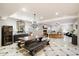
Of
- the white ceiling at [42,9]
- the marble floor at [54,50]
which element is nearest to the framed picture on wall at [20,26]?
the white ceiling at [42,9]

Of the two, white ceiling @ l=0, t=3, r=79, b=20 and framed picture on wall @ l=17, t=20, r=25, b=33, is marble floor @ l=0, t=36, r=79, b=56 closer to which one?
framed picture on wall @ l=17, t=20, r=25, b=33

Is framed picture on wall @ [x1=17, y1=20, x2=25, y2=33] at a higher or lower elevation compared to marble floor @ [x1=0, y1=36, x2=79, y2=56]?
higher

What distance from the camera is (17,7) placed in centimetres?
222

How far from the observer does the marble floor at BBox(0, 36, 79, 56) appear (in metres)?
2.20

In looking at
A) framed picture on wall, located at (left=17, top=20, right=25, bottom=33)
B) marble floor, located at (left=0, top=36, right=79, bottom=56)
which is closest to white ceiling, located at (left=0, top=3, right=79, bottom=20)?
framed picture on wall, located at (left=17, top=20, right=25, bottom=33)

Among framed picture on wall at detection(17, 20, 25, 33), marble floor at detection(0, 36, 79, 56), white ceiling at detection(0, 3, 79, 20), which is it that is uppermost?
white ceiling at detection(0, 3, 79, 20)

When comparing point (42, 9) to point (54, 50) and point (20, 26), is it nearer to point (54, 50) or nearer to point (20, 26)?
point (20, 26)

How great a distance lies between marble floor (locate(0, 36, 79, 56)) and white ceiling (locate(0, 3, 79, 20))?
0.64 m

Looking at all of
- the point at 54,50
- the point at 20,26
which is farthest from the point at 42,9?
the point at 54,50

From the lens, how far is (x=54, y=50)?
88.8 inches

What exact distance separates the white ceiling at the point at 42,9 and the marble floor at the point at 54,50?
64 centimetres

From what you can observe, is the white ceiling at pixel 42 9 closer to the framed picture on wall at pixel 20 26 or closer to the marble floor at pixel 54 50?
the framed picture on wall at pixel 20 26

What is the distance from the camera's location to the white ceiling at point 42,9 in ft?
7.23

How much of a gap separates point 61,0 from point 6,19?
1373mm
